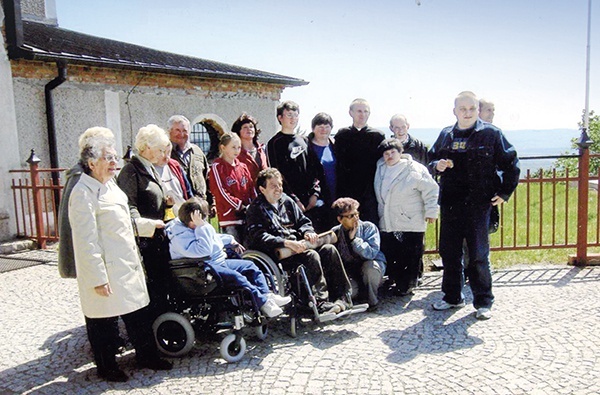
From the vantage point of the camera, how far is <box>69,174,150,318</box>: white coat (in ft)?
11.4

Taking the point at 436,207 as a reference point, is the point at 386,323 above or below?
below

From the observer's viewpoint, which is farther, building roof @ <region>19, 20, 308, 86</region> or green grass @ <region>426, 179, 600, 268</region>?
building roof @ <region>19, 20, 308, 86</region>

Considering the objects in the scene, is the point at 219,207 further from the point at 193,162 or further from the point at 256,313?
the point at 256,313

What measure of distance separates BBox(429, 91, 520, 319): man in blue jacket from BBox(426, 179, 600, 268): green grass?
4.00 feet

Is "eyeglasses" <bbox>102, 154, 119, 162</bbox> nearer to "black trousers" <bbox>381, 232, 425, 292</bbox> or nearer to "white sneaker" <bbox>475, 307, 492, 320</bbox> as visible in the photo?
"black trousers" <bbox>381, 232, 425, 292</bbox>

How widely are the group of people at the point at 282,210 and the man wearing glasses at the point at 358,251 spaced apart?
0.04ft

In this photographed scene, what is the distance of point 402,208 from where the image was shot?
5477mm

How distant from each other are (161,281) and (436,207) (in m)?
2.79

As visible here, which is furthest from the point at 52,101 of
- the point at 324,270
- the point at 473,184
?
the point at 473,184

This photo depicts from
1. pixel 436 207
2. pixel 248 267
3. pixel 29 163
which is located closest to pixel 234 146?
pixel 248 267

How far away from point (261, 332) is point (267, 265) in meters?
0.57

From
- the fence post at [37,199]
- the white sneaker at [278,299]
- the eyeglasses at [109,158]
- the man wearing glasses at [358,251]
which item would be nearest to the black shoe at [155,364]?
the white sneaker at [278,299]

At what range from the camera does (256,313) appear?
13.6ft

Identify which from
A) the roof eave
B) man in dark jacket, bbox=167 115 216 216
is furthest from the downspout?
man in dark jacket, bbox=167 115 216 216
